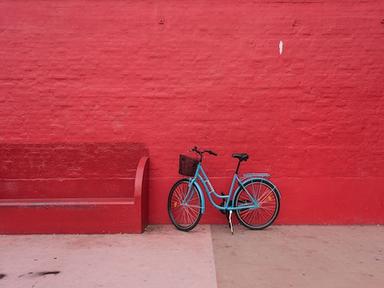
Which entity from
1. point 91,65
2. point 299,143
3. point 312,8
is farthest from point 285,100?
point 91,65

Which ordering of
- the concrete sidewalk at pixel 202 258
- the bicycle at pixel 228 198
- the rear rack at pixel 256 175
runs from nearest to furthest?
the concrete sidewalk at pixel 202 258, the bicycle at pixel 228 198, the rear rack at pixel 256 175

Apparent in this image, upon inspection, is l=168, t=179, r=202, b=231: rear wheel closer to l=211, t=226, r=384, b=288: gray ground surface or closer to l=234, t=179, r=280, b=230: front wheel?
l=211, t=226, r=384, b=288: gray ground surface

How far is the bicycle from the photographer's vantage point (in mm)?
5898

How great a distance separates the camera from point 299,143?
629cm

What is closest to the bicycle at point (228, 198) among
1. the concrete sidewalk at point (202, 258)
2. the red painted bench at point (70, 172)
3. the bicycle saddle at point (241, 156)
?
the bicycle saddle at point (241, 156)

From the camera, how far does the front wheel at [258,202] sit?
19.6 feet

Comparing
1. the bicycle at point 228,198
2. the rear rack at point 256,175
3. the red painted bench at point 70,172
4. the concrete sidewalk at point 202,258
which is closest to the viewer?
the concrete sidewalk at point 202,258

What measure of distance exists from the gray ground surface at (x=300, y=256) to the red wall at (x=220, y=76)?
543 millimetres

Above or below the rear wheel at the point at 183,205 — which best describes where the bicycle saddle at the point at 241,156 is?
above

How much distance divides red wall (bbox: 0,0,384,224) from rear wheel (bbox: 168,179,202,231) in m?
0.22

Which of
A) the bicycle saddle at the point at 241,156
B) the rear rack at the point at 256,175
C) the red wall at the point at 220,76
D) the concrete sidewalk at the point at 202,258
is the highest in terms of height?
the red wall at the point at 220,76

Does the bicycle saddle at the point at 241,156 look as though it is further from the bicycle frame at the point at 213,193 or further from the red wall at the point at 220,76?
the red wall at the point at 220,76

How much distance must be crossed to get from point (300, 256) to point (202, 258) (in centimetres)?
117

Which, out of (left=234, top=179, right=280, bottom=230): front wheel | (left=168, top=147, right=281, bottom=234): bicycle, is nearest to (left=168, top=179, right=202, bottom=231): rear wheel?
(left=168, top=147, right=281, bottom=234): bicycle
